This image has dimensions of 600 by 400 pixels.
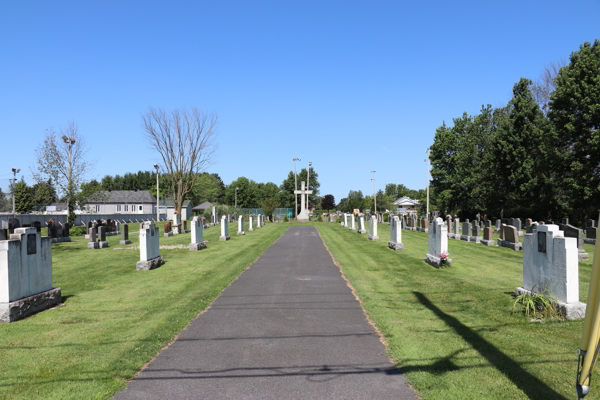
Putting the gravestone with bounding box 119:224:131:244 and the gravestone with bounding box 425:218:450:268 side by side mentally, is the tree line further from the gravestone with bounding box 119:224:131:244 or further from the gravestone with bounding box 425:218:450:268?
the gravestone with bounding box 119:224:131:244

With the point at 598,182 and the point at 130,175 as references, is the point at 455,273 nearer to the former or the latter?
the point at 598,182

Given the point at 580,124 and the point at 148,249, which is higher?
the point at 580,124

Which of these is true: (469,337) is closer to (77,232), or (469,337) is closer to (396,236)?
(396,236)

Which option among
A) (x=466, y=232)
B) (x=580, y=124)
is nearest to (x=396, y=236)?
(x=466, y=232)

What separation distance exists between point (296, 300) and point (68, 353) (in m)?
4.48

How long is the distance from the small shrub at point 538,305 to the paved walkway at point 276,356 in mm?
2809

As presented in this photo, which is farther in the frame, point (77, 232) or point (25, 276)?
point (77, 232)

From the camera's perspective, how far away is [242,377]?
504 cm

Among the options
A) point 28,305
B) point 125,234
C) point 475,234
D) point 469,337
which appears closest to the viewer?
point 469,337

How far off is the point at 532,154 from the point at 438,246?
107 feet

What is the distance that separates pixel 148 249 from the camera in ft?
48.3

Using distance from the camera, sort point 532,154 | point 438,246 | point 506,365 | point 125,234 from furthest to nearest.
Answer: point 532,154, point 125,234, point 438,246, point 506,365

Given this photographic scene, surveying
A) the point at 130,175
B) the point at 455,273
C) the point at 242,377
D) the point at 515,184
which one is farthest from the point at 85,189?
the point at 130,175

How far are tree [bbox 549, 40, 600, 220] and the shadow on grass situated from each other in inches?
1118
